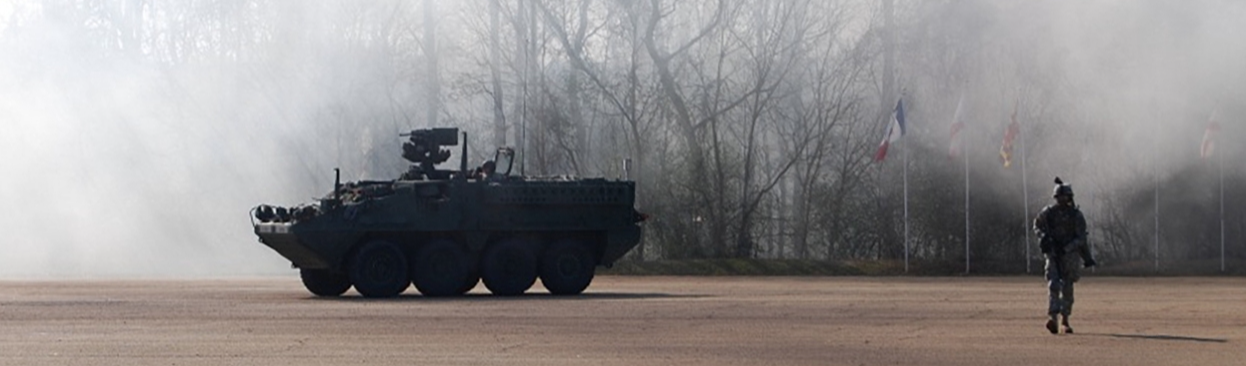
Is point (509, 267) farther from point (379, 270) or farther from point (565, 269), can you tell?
point (379, 270)

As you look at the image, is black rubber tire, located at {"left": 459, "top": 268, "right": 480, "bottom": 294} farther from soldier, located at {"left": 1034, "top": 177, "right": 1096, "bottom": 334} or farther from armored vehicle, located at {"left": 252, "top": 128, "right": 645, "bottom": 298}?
soldier, located at {"left": 1034, "top": 177, "right": 1096, "bottom": 334}

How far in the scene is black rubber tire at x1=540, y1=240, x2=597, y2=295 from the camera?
3328 centimetres

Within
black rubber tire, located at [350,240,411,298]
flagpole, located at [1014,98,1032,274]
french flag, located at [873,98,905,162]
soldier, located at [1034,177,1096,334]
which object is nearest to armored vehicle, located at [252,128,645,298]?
black rubber tire, located at [350,240,411,298]

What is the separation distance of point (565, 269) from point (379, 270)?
9.98 ft

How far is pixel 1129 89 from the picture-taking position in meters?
48.2

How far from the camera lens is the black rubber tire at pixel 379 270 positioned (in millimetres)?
32031

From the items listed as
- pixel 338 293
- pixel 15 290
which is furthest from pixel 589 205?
pixel 15 290

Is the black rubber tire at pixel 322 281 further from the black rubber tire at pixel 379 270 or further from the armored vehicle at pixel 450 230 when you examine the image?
the black rubber tire at pixel 379 270

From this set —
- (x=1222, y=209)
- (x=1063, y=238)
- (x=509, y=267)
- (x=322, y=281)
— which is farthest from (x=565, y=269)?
(x=1222, y=209)

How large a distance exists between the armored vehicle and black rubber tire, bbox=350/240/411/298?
2 centimetres

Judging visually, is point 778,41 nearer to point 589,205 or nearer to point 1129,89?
point 1129,89

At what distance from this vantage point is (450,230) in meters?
32.9

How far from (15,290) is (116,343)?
54.6ft

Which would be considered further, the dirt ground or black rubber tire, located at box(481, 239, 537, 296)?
black rubber tire, located at box(481, 239, 537, 296)
